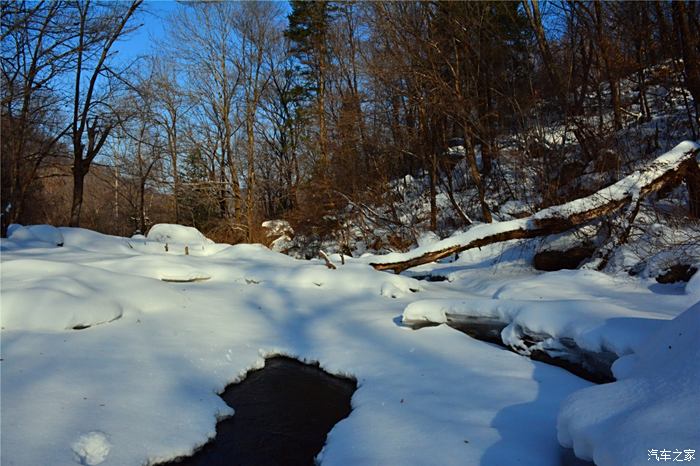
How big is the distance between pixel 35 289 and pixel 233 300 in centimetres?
283

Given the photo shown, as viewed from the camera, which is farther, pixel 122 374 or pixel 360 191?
pixel 360 191

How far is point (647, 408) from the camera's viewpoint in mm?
1993

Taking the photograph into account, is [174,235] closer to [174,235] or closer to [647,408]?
[174,235]

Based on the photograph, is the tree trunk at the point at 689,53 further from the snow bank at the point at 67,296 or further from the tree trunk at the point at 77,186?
the tree trunk at the point at 77,186

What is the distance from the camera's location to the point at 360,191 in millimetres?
16922

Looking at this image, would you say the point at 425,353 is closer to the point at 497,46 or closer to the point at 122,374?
the point at 122,374

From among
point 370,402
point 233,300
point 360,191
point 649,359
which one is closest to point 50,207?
point 360,191

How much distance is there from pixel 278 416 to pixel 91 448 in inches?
64.9

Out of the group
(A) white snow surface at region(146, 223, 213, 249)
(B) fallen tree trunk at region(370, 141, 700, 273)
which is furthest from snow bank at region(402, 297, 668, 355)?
(A) white snow surface at region(146, 223, 213, 249)

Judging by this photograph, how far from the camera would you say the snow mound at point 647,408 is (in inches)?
68.2

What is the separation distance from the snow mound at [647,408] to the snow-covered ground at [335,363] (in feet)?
0.04

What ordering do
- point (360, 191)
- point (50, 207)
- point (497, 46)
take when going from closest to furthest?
1. point (497, 46)
2. point (360, 191)
3. point (50, 207)

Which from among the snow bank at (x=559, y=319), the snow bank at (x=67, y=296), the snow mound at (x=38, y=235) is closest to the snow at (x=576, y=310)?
the snow bank at (x=559, y=319)

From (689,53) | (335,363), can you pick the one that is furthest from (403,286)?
(689,53)
